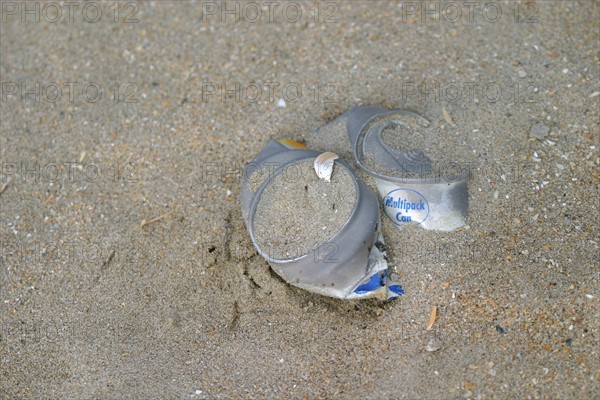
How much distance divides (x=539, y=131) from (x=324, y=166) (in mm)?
851

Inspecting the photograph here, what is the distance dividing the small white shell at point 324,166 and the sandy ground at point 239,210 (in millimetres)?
217

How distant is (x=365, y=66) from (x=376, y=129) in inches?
19.7

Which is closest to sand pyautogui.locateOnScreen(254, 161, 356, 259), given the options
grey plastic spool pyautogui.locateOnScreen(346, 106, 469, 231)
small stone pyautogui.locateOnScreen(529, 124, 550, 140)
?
grey plastic spool pyautogui.locateOnScreen(346, 106, 469, 231)

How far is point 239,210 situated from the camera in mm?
2309

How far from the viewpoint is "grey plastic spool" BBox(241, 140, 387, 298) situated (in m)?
1.95

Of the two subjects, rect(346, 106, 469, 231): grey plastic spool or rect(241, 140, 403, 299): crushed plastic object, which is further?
rect(346, 106, 469, 231): grey plastic spool

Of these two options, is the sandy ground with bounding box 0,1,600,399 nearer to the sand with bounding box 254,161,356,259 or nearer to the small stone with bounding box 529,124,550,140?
the small stone with bounding box 529,124,550,140

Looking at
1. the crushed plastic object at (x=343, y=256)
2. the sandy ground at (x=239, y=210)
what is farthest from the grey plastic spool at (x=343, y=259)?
the sandy ground at (x=239, y=210)

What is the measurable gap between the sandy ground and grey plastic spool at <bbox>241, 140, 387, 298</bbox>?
12 cm

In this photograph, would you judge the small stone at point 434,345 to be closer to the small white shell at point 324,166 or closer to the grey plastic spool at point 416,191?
the grey plastic spool at point 416,191

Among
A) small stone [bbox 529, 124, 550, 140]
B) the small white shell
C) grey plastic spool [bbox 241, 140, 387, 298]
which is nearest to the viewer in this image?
grey plastic spool [bbox 241, 140, 387, 298]

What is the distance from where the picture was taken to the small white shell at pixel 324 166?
205 centimetres

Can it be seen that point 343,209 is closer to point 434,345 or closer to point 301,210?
point 301,210

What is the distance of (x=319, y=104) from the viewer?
2541mm
